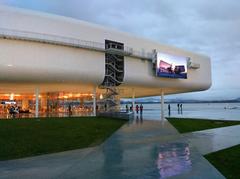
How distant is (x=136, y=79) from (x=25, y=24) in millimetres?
15531

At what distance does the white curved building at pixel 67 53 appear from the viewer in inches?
1023

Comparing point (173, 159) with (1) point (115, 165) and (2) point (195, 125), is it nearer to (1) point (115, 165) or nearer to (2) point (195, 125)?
(1) point (115, 165)

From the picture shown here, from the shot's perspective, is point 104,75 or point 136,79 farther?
point 136,79

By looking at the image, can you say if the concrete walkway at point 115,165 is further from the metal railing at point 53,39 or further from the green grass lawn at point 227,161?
the metal railing at point 53,39

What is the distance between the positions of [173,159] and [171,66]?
31048 millimetres

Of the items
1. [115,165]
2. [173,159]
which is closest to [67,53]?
[173,159]

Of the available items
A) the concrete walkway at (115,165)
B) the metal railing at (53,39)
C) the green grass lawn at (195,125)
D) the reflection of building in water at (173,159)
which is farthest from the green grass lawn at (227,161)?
the metal railing at (53,39)

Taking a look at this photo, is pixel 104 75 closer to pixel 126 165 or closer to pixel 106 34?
pixel 106 34

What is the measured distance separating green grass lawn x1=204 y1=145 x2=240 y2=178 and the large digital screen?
1033 inches

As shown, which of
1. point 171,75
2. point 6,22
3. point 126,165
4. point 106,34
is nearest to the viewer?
point 126,165

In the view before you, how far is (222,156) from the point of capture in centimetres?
999

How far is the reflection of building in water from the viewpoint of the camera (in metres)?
7.34

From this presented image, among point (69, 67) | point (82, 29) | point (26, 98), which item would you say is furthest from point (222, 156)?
point (26, 98)

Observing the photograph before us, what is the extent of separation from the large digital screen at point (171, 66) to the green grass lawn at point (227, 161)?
26.2m
